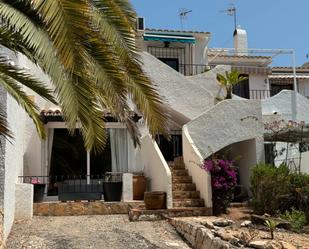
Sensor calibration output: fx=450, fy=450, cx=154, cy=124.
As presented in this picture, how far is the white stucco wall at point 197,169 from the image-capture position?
56.6 ft

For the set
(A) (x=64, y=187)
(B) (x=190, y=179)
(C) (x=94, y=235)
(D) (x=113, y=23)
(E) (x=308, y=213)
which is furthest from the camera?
(B) (x=190, y=179)

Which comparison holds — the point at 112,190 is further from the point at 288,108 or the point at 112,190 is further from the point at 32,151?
the point at 288,108

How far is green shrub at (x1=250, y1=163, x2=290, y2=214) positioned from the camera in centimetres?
1641

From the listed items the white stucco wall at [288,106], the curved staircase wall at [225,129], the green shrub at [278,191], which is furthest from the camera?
the white stucco wall at [288,106]

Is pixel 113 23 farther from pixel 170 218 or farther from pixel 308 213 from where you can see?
pixel 308 213

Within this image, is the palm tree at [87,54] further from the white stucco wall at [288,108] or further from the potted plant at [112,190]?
the white stucco wall at [288,108]

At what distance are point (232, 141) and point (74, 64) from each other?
14.7 meters

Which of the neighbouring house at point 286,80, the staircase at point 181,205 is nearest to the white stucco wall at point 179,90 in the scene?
the staircase at point 181,205

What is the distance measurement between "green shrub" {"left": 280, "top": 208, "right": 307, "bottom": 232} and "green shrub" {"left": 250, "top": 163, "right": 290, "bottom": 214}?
0.60m

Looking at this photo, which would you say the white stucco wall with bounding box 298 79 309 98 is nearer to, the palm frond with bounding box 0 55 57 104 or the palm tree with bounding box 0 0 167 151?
the palm tree with bounding box 0 0 167 151

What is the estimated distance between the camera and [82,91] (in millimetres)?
6863

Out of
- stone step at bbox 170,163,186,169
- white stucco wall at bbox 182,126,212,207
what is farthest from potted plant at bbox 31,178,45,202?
white stucco wall at bbox 182,126,212,207

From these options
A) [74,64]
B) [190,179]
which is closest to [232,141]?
[190,179]

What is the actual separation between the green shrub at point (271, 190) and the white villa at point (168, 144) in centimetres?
187
